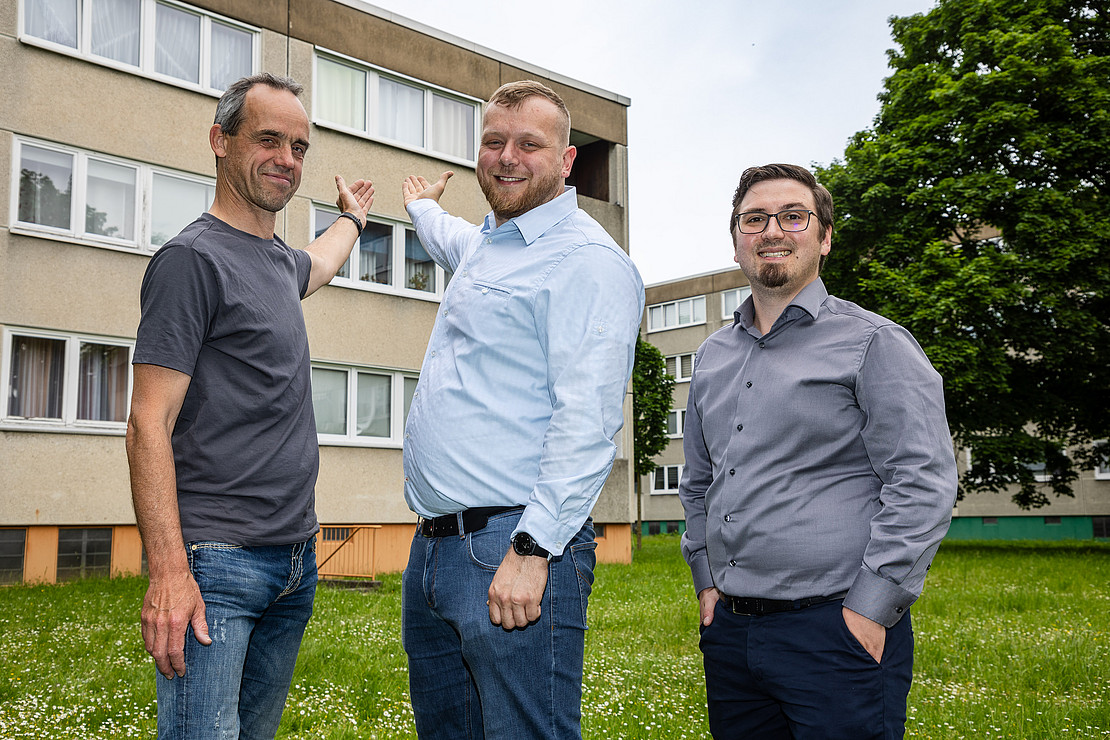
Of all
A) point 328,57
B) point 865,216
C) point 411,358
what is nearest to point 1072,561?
point 865,216

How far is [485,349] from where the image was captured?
2811 millimetres

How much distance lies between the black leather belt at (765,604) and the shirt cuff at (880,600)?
0.11 metres

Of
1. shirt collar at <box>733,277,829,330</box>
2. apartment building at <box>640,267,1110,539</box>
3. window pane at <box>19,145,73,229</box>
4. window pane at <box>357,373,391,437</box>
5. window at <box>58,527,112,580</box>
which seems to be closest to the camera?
shirt collar at <box>733,277,829,330</box>

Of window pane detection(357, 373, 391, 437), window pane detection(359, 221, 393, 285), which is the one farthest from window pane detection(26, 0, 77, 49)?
window pane detection(357, 373, 391, 437)

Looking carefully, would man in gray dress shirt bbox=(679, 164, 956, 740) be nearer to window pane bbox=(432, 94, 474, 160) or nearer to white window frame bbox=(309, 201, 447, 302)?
white window frame bbox=(309, 201, 447, 302)

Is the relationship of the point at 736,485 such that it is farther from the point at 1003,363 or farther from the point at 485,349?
the point at 1003,363

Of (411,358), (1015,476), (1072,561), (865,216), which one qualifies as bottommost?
(1072,561)

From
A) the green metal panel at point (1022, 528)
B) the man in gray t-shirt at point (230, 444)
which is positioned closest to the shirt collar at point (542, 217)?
the man in gray t-shirt at point (230, 444)

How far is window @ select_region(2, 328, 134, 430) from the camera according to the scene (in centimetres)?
1472

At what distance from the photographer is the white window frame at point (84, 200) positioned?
14.8 m

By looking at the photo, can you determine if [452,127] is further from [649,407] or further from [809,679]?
[809,679]

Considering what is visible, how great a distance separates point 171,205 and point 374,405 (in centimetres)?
524

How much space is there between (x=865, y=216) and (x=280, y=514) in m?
23.8

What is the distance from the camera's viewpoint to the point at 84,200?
15.5 metres
